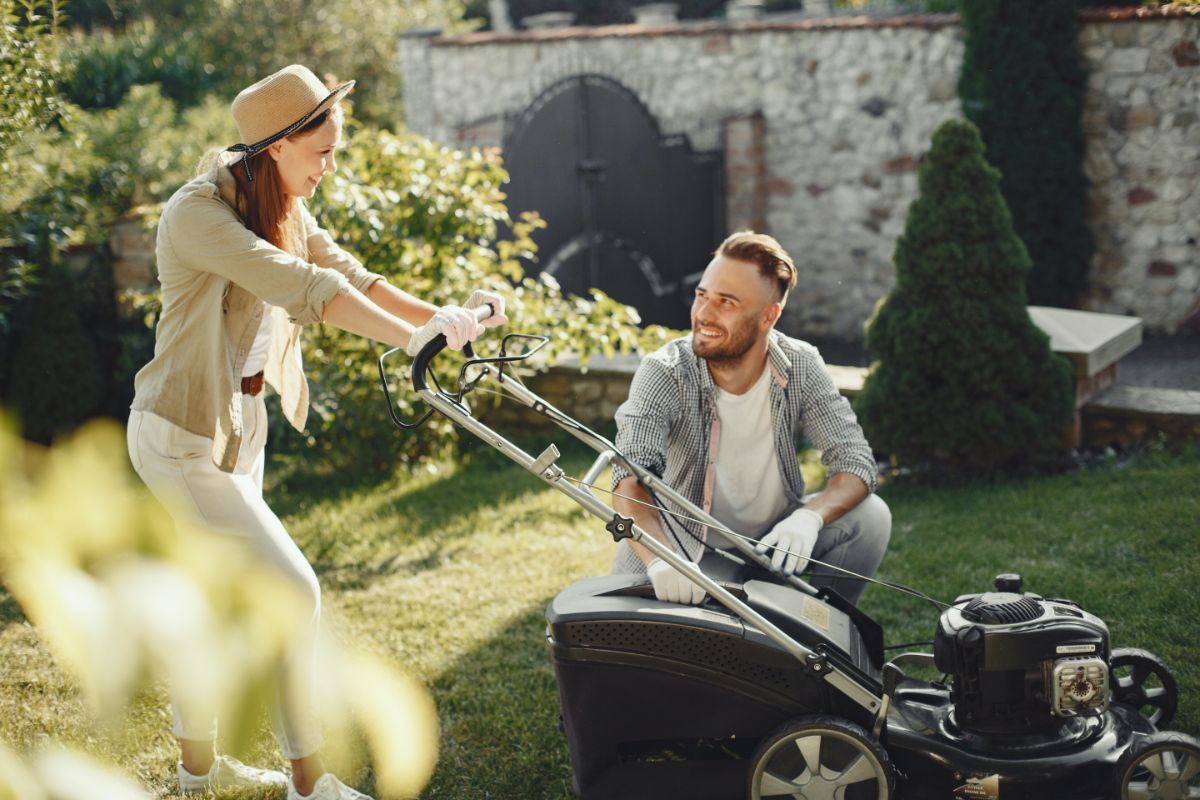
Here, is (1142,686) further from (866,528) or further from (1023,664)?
(866,528)

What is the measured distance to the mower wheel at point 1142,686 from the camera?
2896 mm

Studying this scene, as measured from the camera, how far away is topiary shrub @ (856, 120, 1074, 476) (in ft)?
17.0

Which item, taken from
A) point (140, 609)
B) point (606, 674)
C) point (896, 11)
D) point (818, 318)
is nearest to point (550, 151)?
point (818, 318)

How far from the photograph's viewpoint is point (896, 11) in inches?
393

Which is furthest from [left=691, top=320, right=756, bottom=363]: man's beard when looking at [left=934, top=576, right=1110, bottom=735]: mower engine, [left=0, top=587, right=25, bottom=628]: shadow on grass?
[left=0, top=587, right=25, bottom=628]: shadow on grass

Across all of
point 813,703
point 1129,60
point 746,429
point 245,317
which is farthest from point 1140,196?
point 245,317

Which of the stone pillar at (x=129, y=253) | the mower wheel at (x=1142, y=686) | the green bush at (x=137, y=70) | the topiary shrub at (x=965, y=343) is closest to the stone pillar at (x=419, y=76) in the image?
the green bush at (x=137, y=70)

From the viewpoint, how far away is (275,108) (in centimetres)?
273

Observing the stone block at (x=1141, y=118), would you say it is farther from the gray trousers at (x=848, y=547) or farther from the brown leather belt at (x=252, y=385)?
the brown leather belt at (x=252, y=385)

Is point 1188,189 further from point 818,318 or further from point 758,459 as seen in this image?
point 758,459

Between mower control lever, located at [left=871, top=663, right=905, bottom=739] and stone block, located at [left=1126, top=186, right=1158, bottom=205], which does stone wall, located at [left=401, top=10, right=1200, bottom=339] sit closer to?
stone block, located at [left=1126, top=186, right=1158, bottom=205]

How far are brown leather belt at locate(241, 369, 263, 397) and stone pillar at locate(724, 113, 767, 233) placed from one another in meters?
6.17

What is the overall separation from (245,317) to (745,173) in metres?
6.37

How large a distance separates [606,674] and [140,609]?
2.36 meters
